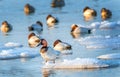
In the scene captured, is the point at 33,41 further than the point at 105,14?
No

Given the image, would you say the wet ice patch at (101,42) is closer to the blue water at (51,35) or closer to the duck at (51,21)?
the blue water at (51,35)

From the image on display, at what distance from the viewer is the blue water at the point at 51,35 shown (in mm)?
18938

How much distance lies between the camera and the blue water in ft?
62.1

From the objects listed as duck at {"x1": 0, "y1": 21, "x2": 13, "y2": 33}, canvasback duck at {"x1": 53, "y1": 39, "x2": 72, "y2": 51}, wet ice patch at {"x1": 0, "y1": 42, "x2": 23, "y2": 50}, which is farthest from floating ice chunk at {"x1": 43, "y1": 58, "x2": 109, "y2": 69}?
duck at {"x1": 0, "y1": 21, "x2": 13, "y2": 33}

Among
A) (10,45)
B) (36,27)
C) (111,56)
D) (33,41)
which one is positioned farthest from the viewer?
(36,27)

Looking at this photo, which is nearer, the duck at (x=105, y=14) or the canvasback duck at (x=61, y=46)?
the canvasback duck at (x=61, y=46)

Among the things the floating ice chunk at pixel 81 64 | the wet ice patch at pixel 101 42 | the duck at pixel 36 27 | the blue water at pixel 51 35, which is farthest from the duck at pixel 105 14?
the floating ice chunk at pixel 81 64

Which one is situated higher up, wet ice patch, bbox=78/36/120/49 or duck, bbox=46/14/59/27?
duck, bbox=46/14/59/27

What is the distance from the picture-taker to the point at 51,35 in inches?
1166

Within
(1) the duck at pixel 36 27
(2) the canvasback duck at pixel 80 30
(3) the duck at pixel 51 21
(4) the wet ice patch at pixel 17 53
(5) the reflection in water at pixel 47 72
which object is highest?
(3) the duck at pixel 51 21

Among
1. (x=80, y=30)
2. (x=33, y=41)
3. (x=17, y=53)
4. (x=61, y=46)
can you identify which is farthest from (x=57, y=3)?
(x=17, y=53)

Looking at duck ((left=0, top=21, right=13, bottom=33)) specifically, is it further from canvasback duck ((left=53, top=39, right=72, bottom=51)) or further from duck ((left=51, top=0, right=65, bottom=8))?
duck ((left=51, top=0, right=65, bottom=8))

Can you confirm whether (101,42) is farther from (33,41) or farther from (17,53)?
(17,53)

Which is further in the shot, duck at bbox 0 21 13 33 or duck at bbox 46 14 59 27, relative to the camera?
duck at bbox 46 14 59 27
